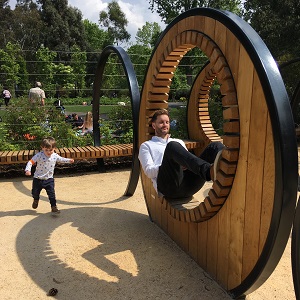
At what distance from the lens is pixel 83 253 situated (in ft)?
11.3

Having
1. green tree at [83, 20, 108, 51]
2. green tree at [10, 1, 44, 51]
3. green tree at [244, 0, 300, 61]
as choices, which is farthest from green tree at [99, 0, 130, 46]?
green tree at [244, 0, 300, 61]

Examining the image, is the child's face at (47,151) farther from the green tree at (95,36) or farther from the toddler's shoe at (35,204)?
the green tree at (95,36)

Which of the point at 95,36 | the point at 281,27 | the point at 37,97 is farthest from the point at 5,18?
the point at 37,97

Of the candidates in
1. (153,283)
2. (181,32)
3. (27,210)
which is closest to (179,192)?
(153,283)

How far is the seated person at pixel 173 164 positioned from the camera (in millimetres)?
2742

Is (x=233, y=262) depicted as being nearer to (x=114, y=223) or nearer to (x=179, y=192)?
(x=179, y=192)

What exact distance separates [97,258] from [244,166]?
1746mm

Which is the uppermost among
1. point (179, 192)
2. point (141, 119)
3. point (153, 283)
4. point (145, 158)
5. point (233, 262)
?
point (141, 119)

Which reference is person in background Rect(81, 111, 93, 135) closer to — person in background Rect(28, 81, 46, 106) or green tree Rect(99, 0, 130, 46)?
person in background Rect(28, 81, 46, 106)

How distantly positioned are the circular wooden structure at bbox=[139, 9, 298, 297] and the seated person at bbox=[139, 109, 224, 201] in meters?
0.18

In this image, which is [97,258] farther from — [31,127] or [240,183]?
[31,127]

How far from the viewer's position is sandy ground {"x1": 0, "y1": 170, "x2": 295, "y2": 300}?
2799mm

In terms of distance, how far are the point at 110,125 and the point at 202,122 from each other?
94.6 inches

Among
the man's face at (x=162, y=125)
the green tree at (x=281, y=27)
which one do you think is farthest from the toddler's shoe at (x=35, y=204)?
the green tree at (x=281, y=27)
